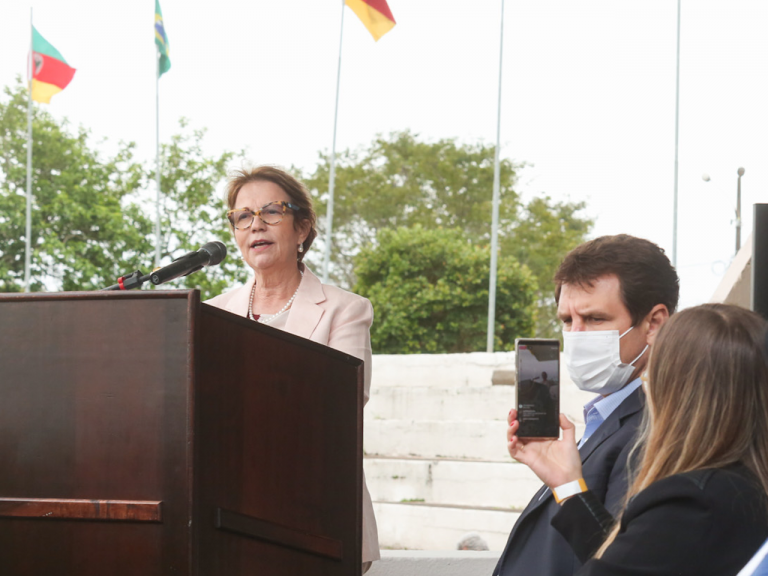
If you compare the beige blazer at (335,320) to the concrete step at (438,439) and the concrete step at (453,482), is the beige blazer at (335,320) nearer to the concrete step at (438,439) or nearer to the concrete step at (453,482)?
the concrete step at (453,482)

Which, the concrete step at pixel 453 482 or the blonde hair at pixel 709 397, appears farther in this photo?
the concrete step at pixel 453 482

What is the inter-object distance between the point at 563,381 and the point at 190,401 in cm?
842

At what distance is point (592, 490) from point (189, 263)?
3.93 ft

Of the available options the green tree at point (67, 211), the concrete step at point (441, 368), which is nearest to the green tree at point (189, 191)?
the green tree at point (67, 211)

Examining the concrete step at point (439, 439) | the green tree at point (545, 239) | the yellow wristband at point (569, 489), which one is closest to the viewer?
the yellow wristband at point (569, 489)

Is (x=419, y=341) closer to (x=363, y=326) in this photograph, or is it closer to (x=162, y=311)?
(x=363, y=326)

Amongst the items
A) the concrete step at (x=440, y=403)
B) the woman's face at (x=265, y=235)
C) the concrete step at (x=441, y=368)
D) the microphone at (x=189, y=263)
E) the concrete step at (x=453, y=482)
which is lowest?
the concrete step at (x=453, y=482)

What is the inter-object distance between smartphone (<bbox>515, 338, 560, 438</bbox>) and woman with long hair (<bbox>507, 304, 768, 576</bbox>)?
12.0 inches

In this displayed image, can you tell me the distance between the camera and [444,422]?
980 centimetres

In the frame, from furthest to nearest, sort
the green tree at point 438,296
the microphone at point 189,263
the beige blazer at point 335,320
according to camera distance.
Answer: the green tree at point 438,296 → the beige blazer at point 335,320 → the microphone at point 189,263

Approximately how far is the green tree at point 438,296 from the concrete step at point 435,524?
981 cm

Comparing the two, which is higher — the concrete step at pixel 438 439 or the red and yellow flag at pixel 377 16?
the red and yellow flag at pixel 377 16

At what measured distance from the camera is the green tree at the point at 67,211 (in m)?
24.6

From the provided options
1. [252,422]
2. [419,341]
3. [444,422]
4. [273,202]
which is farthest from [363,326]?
[419,341]
